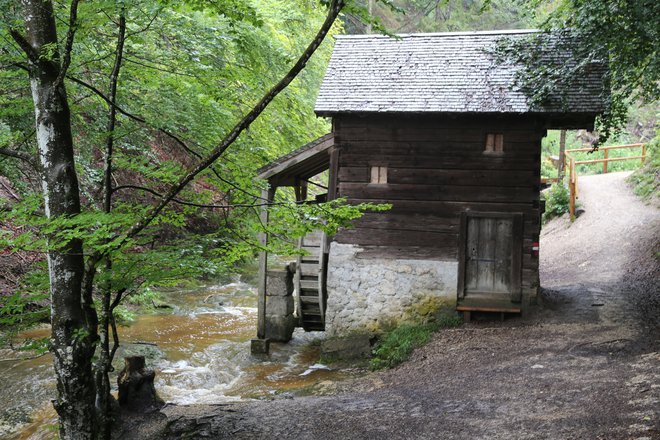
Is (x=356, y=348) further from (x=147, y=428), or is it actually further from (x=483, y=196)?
(x=147, y=428)

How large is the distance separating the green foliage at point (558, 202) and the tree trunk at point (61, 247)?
2108 cm

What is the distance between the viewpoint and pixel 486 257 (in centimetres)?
1216

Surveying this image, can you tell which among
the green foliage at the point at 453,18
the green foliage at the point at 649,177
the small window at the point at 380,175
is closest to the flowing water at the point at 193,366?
the small window at the point at 380,175

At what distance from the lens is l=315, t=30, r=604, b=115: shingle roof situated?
1154 cm

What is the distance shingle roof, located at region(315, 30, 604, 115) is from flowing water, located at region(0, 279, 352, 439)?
5262mm

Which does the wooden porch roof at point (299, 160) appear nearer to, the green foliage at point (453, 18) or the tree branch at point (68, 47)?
the tree branch at point (68, 47)

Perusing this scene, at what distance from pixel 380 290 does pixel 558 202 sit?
566 inches

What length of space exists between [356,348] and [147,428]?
5.62 meters

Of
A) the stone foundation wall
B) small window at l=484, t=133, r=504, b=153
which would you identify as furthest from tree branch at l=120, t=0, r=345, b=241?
small window at l=484, t=133, r=504, b=153

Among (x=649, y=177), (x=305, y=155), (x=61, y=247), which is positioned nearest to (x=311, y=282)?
(x=305, y=155)

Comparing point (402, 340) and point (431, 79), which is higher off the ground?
point (431, 79)

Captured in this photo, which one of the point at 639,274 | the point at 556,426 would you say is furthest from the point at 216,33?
the point at 639,274

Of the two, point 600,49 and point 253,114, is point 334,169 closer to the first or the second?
point 600,49

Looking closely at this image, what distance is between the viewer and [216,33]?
862 cm
